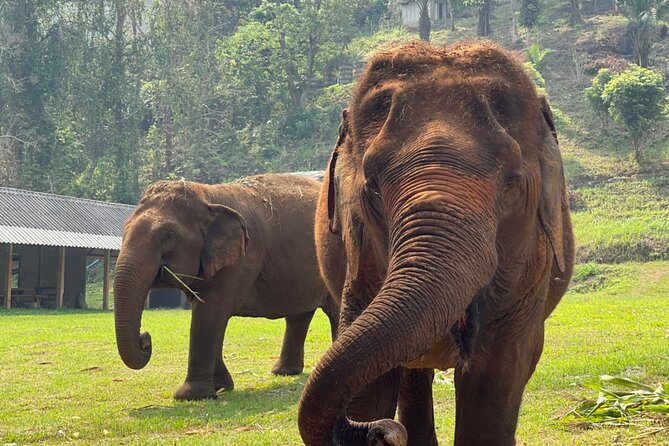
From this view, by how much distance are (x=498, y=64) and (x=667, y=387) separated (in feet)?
12.1

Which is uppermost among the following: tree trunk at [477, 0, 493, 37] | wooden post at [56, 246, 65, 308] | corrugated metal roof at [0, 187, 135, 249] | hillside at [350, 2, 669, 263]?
tree trunk at [477, 0, 493, 37]

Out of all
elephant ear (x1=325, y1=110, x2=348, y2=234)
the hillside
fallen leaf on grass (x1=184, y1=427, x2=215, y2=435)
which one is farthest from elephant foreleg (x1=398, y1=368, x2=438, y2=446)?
the hillside

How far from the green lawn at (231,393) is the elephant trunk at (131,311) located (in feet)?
1.81

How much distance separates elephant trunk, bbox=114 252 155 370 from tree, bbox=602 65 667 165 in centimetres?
3593

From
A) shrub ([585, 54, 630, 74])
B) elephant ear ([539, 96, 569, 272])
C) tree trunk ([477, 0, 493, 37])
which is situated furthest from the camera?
tree trunk ([477, 0, 493, 37])

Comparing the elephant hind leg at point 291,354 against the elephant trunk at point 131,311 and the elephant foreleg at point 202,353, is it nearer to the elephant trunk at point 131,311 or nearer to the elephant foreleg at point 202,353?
the elephant foreleg at point 202,353

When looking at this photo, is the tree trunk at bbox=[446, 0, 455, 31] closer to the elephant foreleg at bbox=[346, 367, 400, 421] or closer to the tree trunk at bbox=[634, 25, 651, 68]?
the tree trunk at bbox=[634, 25, 651, 68]

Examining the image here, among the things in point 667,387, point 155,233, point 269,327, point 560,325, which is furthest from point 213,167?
point 667,387

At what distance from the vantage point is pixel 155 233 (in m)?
11.6

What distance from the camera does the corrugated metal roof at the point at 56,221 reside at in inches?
1267

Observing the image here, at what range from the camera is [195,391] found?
36.6ft

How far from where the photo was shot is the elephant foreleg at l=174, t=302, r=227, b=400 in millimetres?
11203

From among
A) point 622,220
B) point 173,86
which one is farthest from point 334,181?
point 173,86

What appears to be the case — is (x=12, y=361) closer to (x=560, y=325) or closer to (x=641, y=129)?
(x=560, y=325)
